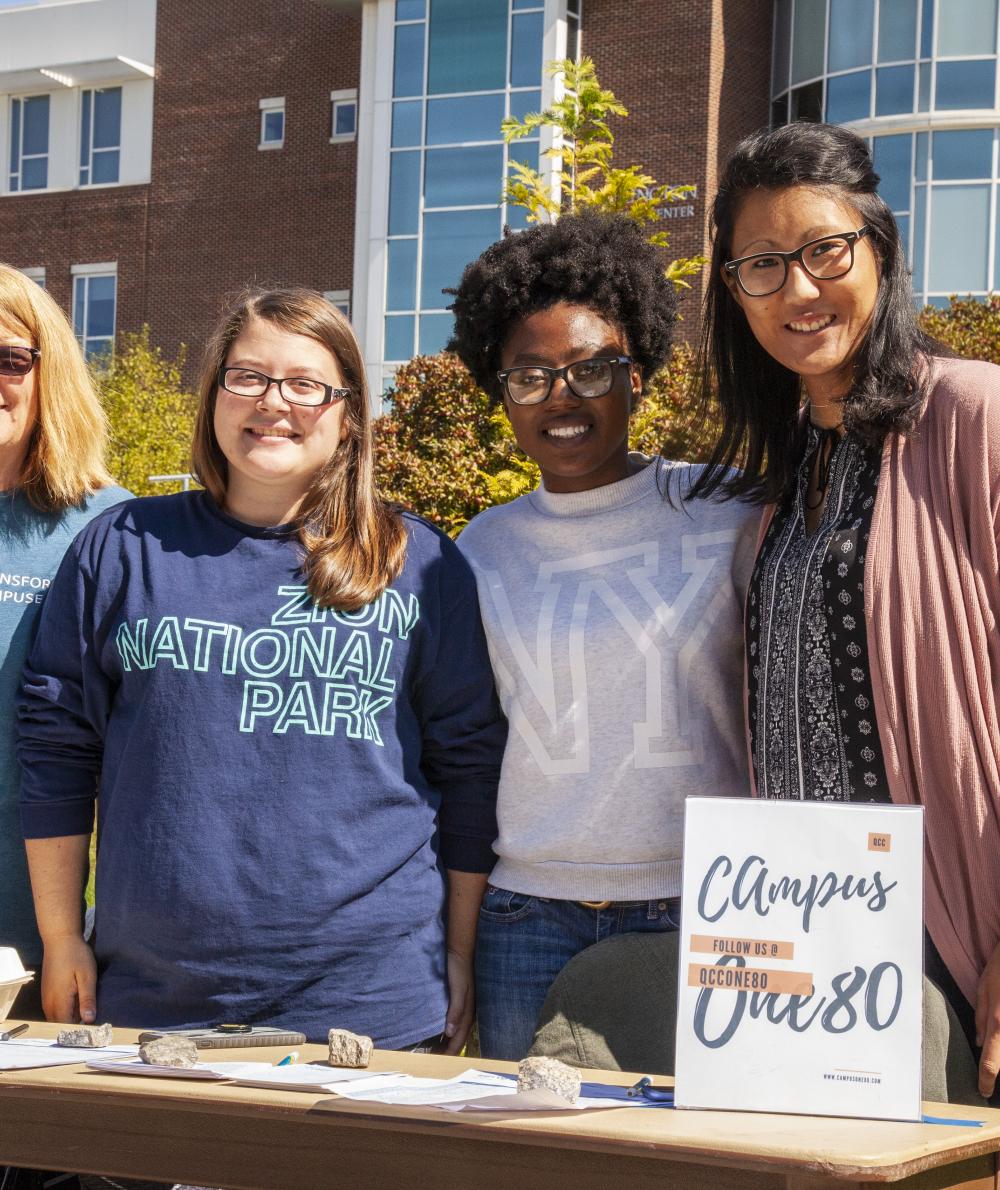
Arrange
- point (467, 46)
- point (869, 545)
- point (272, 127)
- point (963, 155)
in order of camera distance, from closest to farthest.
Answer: point (869, 545) → point (963, 155) → point (467, 46) → point (272, 127)

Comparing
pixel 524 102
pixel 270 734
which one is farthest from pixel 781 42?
pixel 270 734

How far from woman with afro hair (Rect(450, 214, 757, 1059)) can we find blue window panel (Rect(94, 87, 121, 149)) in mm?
26613

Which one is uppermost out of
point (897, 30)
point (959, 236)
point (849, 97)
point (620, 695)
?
point (897, 30)

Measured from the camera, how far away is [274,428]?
296 centimetres

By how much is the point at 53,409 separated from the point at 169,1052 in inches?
64.0

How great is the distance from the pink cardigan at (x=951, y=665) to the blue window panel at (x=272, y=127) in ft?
82.4

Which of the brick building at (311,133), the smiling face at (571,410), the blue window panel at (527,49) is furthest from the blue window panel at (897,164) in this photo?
the smiling face at (571,410)

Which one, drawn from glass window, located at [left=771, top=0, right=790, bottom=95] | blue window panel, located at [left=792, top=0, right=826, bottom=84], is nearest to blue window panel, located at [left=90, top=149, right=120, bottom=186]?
glass window, located at [left=771, top=0, right=790, bottom=95]

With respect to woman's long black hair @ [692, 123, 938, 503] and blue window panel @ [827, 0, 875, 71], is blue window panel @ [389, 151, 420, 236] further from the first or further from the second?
woman's long black hair @ [692, 123, 938, 503]

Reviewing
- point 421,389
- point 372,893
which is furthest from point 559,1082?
point 421,389

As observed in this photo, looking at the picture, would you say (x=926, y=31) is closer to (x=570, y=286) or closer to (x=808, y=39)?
(x=808, y=39)

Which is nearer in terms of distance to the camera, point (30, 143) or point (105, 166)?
point (105, 166)

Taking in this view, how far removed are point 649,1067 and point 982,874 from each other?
2.24ft

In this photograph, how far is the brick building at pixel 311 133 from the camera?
22078 mm
